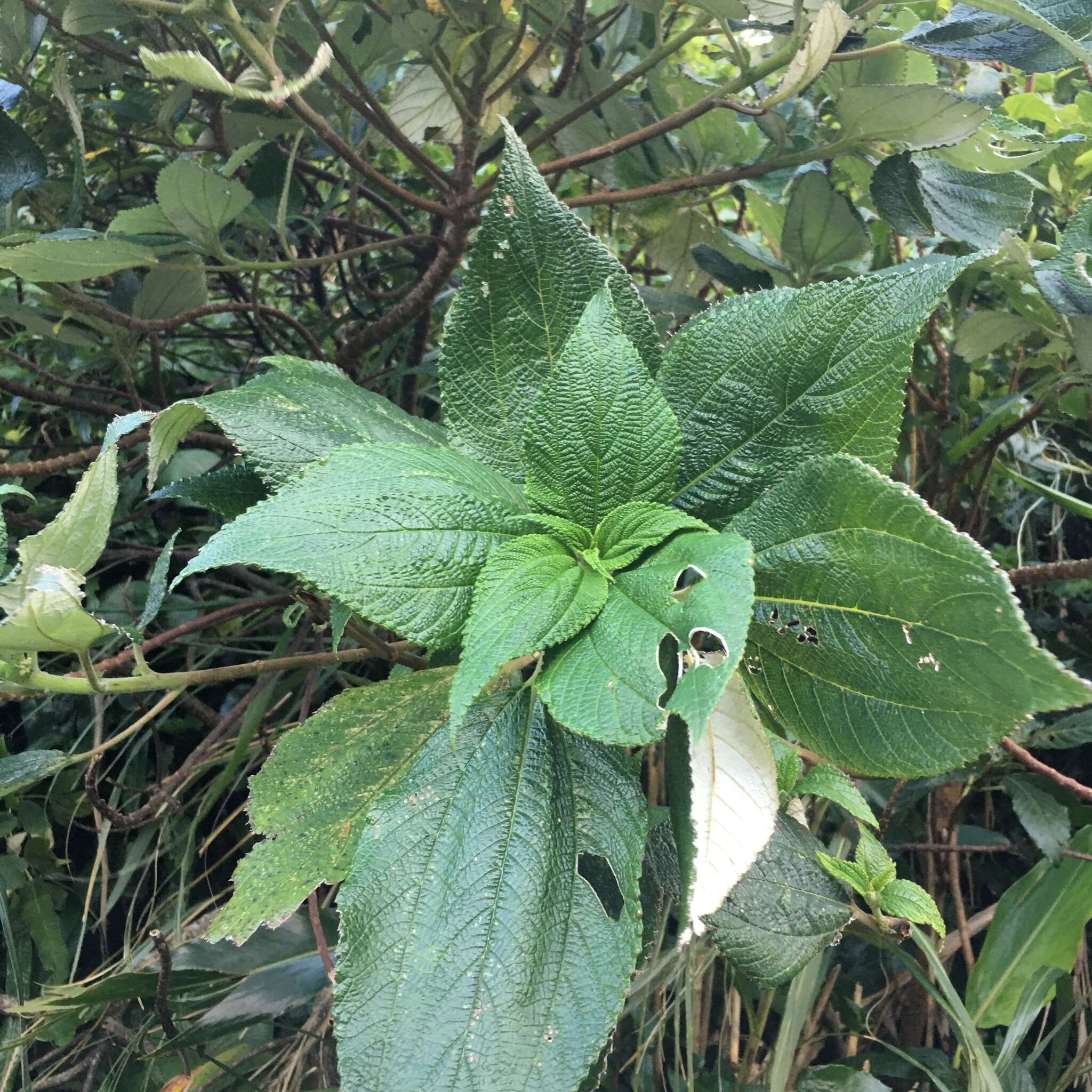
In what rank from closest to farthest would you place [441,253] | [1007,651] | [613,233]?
[1007,651]
[441,253]
[613,233]

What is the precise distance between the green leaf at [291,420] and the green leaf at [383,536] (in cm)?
6

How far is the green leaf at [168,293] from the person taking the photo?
0.84 meters

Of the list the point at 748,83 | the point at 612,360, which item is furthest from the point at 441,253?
the point at 612,360

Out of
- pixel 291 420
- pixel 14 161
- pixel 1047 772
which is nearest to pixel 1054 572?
pixel 1047 772

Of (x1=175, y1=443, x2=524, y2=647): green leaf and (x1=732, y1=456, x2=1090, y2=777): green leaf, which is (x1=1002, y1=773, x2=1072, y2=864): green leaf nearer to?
(x1=732, y1=456, x2=1090, y2=777): green leaf

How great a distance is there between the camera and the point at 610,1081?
761 mm

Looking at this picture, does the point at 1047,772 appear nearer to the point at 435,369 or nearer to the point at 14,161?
the point at 435,369

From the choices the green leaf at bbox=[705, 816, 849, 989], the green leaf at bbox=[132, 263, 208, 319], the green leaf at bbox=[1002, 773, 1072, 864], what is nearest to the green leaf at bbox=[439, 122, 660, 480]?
the green leaf at bbox=[705, 816, 849, 989]

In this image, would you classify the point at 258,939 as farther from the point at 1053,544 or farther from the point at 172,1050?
the point at 1053,544

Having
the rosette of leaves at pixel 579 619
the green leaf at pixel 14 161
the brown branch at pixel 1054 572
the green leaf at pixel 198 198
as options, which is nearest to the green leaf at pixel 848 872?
the rosette of leaves at pixel 579 619

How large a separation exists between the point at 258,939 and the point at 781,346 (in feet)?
2.27

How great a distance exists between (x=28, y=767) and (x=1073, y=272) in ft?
2.98

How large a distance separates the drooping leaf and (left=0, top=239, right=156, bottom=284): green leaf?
698 millimetres

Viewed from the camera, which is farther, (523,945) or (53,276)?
(53,276)
